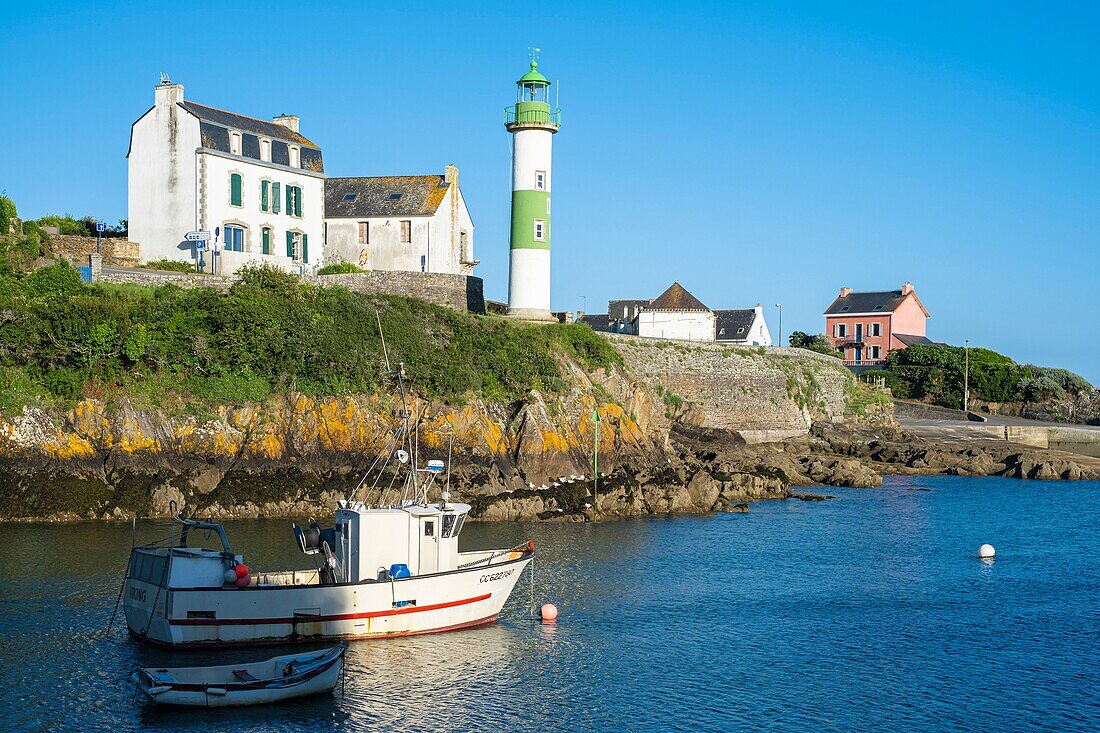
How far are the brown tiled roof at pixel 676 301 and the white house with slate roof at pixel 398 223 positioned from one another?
57.4ft

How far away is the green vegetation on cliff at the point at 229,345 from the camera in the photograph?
34812 millimetres

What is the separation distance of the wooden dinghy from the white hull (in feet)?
6.71

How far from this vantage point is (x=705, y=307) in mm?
66312

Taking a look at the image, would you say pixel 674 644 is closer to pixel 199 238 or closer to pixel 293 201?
pixel 199 238

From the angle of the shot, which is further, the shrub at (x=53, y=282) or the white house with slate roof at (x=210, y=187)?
the white house with slate roof at (x=210, y=187)

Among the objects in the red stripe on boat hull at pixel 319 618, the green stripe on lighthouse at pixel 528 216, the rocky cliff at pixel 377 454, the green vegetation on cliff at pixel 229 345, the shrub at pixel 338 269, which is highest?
the green stripe on lighthouse at pixel 528 216

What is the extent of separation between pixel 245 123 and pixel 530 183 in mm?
11665

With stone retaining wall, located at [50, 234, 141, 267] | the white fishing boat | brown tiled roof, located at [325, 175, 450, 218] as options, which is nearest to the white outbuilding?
brown tiled roof, located at [325, 175, 450, 218]

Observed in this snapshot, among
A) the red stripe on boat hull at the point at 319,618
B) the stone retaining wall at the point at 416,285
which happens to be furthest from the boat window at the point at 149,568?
the stone retaining wall at the point at 416,285

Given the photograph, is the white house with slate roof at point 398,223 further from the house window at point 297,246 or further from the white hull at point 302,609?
the white hull at point 302,609

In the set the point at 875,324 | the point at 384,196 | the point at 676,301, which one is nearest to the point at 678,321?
the point at 676,301

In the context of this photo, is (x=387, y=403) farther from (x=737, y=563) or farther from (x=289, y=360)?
(x=737, y=563)

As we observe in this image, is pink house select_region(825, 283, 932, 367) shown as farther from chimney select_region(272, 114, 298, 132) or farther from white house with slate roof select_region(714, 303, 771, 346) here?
chimney select_region(272, 114, 298, 132)

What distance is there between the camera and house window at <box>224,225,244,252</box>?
1709 inches
